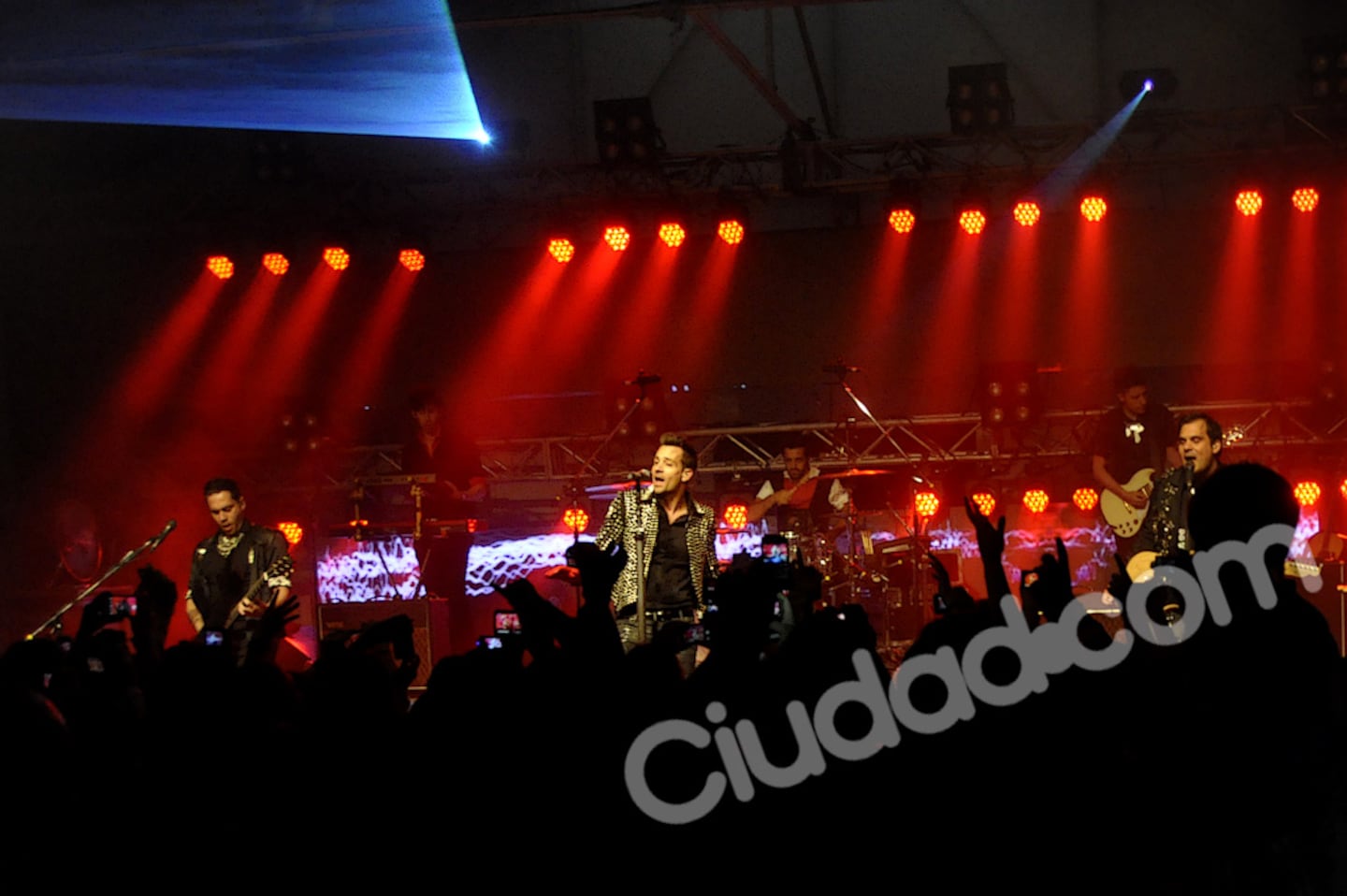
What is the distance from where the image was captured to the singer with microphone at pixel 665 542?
6609 millimetres

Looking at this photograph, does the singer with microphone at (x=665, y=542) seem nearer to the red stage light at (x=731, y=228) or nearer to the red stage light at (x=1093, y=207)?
the red stage light at (x=731, y=228)

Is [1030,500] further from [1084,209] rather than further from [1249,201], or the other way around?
[1249,201]

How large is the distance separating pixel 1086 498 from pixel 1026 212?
2.37 metres

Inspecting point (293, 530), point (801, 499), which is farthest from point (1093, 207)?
point (293, 530)

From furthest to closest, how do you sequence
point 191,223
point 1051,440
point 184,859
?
1. point 191,223
2. point 1051,440
3. point 184,859

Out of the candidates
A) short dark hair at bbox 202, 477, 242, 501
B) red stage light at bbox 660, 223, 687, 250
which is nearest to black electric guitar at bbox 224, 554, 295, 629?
short dark hair at bbox 202, 477, 242, 501

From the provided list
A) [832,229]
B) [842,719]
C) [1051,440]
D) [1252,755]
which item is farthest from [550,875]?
[832,229]

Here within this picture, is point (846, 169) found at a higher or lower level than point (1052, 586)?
higher

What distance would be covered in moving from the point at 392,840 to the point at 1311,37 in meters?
10.1

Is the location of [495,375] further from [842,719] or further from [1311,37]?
[842,719]

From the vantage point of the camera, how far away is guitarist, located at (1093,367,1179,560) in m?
9.59

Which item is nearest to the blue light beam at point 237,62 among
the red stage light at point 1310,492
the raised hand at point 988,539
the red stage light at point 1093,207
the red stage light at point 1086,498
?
the red stage light at point 1093,207

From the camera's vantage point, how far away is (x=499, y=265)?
41.5 feet

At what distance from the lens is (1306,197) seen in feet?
33.7
